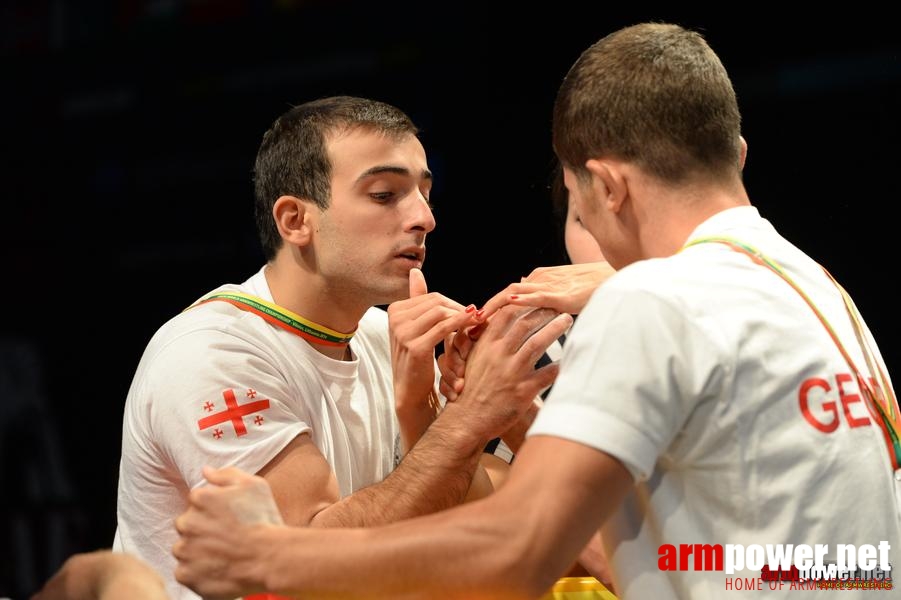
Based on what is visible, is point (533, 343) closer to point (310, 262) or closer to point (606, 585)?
point (606, 585)

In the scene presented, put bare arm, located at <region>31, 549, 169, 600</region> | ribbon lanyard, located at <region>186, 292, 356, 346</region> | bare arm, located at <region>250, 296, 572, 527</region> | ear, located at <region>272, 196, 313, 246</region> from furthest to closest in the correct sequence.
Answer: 1. ear, located at <region>272, 196, 313, 246</region>
2. ribbon lanyard, located at <region>186, 292, 356, 346</region>
3. bare arm, located at <region>250, 296, 572, 527</region>
4. bare arm, located at <region>31, 549, 169, 600</region>

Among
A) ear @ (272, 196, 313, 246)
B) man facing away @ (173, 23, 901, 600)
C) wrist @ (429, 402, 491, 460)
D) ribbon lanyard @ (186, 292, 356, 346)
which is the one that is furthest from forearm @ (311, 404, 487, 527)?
ear @ (272, 196, 313, 246)

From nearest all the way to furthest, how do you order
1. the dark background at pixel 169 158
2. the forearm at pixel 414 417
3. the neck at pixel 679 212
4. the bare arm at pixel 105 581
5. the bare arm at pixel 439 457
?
1. the neck at pixel 679 212
2. the bare arm at pixel 105 581
3. the bare arm at pixel 439 457
4. the forearm at pixel 414 417
5. the dark background at pixel 169 158

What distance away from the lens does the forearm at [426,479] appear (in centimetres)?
201

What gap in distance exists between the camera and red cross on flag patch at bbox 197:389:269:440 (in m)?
2.05

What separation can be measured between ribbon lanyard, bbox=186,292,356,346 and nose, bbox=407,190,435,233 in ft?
1.06

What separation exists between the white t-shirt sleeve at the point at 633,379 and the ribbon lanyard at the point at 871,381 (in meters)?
0.22

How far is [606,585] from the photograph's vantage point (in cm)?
207

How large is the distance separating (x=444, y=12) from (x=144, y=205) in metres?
1.43

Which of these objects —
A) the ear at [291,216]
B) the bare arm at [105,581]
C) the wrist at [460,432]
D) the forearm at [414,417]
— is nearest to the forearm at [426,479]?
the wrist at [460,432]

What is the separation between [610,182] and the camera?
1576 millimetres

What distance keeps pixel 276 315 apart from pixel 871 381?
1.37 metres

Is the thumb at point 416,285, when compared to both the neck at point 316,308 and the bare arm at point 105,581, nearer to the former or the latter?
the neck at point 316,308

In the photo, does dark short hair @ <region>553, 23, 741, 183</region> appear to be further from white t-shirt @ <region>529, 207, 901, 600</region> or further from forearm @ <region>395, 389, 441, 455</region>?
forearm @ <region>395, 389, 441, 455</region>
